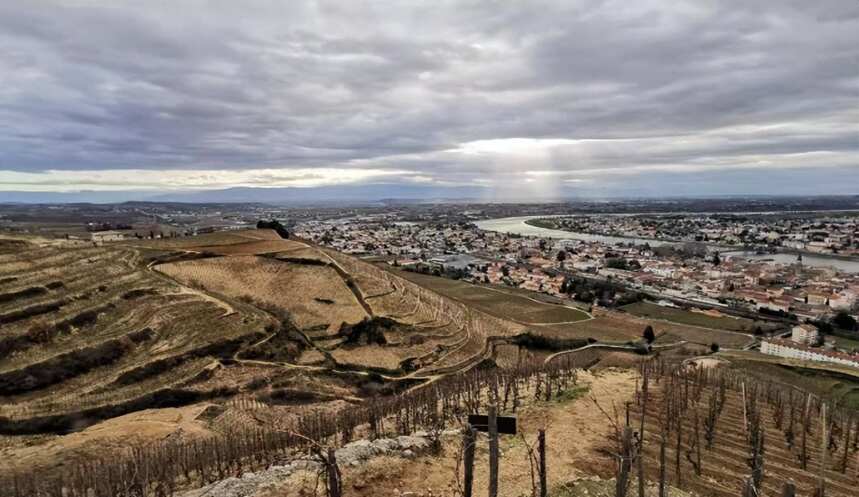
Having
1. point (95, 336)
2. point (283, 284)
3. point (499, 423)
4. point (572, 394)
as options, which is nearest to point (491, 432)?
point (499, 423)

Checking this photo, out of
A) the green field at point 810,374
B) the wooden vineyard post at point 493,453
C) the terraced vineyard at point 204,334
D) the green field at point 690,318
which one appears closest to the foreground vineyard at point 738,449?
the wooden vineyard post at point 493,453

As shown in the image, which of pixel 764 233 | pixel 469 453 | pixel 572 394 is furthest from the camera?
pixel 764 233

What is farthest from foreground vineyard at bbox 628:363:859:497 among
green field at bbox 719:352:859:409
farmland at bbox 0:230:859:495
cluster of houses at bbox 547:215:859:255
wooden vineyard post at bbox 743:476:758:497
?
cluster of houses at bbox 547:215:859:255

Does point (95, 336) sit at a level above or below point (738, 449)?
above

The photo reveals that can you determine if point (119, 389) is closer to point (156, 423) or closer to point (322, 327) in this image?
point (156, 423)

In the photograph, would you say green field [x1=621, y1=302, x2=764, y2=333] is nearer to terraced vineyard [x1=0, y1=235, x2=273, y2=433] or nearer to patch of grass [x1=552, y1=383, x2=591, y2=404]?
patch of grass [x1=552, y1=383, x2=591, y2=404]

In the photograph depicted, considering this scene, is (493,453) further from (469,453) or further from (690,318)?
(690,318)

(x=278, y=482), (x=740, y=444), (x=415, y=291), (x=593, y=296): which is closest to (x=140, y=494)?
(x=278, y=482)
